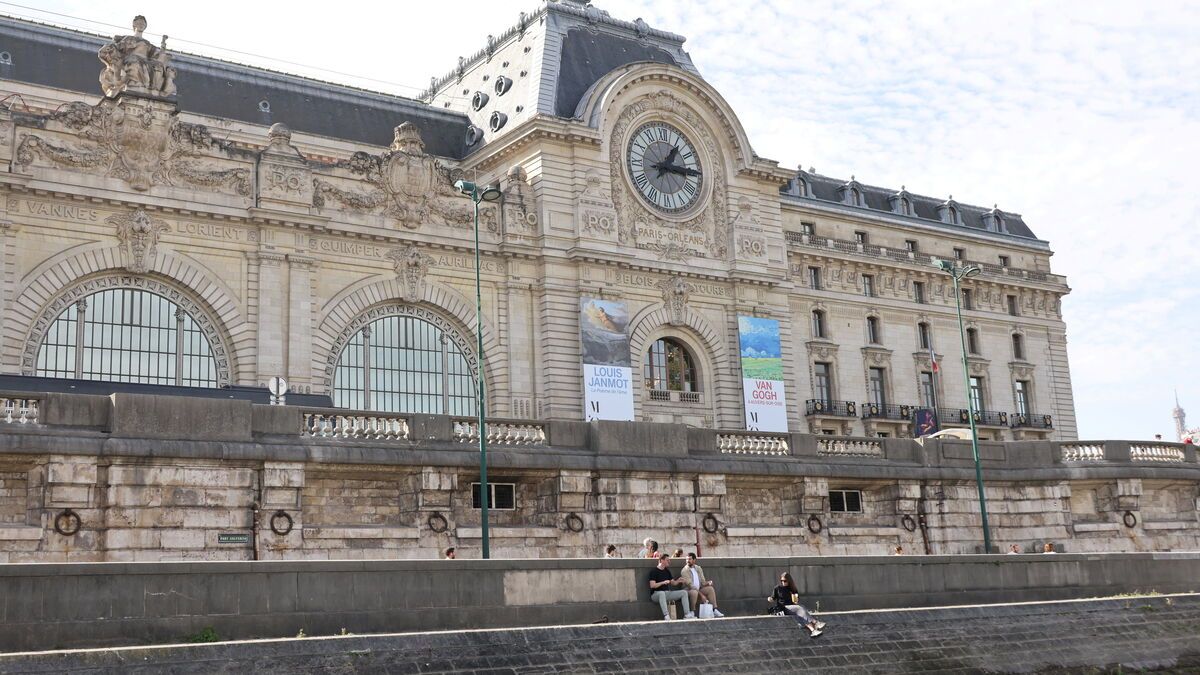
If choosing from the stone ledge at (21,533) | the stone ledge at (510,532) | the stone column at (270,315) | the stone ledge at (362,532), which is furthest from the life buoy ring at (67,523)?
the stone column at (270,315)

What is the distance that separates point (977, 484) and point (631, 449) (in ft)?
39.7

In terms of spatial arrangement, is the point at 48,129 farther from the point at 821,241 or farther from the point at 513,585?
Result: the point at 821,241

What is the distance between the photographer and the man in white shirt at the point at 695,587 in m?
24.7

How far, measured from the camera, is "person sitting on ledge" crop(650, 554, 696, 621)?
2436 centimetres

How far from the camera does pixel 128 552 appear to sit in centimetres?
2678

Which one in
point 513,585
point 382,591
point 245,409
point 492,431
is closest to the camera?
point 382,591

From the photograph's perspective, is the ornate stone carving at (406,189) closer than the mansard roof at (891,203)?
Yes

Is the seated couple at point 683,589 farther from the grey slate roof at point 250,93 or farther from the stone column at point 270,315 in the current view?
the grey slate roof at point 250,93

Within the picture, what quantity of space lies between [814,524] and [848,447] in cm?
281

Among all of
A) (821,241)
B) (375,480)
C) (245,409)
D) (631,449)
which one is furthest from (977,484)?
(821,241)

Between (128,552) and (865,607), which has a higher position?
(128,552)

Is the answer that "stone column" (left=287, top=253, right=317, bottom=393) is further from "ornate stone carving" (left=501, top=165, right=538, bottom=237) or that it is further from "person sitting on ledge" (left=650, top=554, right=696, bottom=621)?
"person sitting on ledge" (left=650, top=554, right=696, bottom=621)

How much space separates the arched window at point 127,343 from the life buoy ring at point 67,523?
15.4 metres

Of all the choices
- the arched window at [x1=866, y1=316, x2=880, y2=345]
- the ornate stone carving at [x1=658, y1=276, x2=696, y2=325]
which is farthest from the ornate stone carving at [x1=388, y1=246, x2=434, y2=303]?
the arched window at [x1=866, y1=316, x2=880, y2=345]
